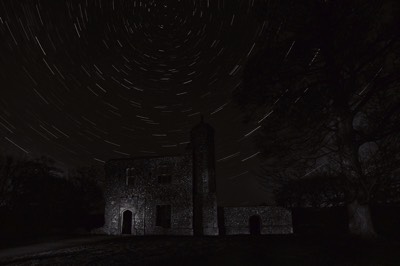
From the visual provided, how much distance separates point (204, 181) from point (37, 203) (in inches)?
535

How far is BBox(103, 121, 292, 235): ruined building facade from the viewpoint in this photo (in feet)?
70.7

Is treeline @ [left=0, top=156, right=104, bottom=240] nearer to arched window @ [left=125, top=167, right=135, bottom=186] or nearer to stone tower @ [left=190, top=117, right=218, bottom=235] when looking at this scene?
arched window @ [left=125, top=167, right=135, bottom=186]

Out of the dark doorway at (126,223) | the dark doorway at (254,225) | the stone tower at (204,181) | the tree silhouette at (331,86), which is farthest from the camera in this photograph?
the dark doorway at (254,225)

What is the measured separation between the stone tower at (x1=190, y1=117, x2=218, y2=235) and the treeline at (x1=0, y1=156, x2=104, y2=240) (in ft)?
29.4

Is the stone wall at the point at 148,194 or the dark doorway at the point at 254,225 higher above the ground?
the stone wall at the point at 148,194

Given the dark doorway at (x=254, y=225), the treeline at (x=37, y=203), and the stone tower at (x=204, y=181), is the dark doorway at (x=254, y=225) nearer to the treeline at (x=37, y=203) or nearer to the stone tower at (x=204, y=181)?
the stone tower at (x=204, y=181)

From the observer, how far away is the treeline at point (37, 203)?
2175cm

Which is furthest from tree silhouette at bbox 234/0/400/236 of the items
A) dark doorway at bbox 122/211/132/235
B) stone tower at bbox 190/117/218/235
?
dark doorway at bbox 122/211/132/235

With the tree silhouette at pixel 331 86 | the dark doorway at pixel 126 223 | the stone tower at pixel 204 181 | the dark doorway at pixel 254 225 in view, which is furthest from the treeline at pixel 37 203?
the tree silhouette at pixel 331 86

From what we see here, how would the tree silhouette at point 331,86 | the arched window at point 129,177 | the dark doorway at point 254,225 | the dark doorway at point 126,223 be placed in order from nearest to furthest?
the tree silhouette at point 331,86, the arched window at point 129,177, the dark doorway at point 126,223, the dark doorway at point 254,225

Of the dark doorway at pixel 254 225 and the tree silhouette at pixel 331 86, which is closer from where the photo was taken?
the tree silhouette at pixel 331 86

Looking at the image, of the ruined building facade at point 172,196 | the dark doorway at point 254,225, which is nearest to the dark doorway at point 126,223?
the ruined building facade at point 172,196

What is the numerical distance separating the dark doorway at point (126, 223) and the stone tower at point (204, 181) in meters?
5.82

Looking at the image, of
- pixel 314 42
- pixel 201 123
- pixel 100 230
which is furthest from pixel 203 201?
pixel 314 42
